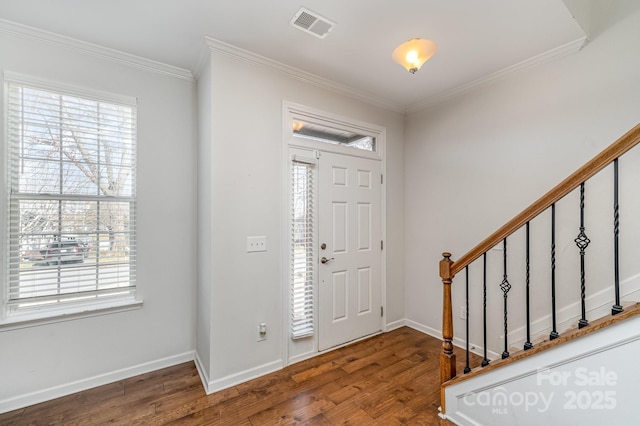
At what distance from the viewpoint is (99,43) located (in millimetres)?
2172

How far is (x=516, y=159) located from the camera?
8.27 feet

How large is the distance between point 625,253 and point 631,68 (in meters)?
1.33

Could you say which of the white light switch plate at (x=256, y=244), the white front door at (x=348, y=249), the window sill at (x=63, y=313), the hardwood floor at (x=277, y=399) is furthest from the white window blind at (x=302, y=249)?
the window sill at (x=63, y=313)

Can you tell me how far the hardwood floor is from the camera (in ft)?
6.10

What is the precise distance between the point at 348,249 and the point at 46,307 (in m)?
2.58

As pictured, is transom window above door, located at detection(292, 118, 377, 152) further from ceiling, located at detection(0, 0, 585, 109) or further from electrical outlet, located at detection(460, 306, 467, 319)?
electrical outlet, located at detection(460, 306, 467, 319)

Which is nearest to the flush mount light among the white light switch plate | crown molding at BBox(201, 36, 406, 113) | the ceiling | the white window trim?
the ceiling

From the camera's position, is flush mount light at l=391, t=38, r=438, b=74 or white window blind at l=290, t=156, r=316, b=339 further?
white window blind at l=290, t=156, r=316, b=339

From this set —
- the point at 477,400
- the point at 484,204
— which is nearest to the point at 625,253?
the point at 484,204

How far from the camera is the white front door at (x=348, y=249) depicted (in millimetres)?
2791

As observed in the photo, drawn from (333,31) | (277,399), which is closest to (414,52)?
(333,31)

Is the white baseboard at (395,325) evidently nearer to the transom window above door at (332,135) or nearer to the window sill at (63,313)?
the transom window above door at (332,135)

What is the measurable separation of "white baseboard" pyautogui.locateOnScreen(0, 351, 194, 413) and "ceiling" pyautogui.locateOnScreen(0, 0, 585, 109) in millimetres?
2666

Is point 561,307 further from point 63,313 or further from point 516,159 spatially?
point 63,313
